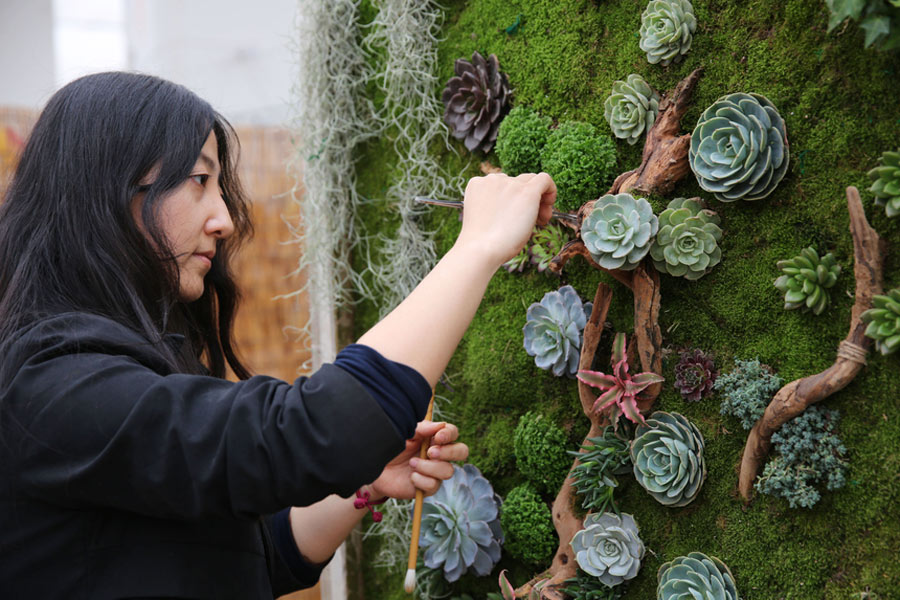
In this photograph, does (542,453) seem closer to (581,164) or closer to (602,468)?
(602,468)

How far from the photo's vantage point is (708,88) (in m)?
0.88

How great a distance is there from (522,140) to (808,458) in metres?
0.54

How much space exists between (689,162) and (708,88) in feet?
0.29

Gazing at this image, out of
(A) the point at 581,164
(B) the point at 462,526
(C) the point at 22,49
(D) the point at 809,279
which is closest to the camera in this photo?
(D) the point at 809,279

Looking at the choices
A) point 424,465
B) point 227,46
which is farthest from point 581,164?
point 227,46

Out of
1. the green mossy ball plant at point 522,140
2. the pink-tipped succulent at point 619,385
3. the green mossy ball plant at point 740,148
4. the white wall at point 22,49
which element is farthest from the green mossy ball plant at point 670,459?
the white wall at point 22,49

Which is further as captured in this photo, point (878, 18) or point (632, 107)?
point (632, 107)

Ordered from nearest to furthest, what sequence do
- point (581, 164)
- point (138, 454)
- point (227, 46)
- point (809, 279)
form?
point (138, 454)
point (809, 279)
point (581, 164)
point (227, 46)

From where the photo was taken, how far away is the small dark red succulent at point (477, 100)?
1131 mm

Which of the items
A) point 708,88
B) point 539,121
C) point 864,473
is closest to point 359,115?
point 539,121

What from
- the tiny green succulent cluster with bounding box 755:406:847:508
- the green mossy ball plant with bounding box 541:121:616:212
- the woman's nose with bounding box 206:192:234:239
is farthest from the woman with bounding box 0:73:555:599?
the tiny green succulent cluster with bounding box 755:406:847:508

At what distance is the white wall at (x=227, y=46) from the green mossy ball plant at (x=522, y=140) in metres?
2.08

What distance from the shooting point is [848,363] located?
2.43 ft

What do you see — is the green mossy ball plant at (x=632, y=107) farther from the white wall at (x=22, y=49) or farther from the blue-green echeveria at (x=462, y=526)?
the white wall at (x=22, y=49)
